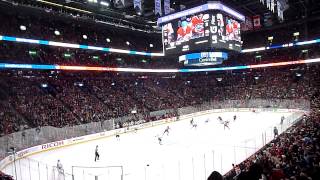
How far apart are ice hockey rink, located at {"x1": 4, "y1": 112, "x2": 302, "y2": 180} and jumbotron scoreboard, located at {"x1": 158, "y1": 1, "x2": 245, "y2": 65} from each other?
839 cm

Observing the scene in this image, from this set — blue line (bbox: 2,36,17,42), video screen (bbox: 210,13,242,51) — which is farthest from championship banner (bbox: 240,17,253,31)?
blue line (bbox: 2,36,17,42)

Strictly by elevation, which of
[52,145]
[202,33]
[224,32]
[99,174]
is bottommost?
[52,145]

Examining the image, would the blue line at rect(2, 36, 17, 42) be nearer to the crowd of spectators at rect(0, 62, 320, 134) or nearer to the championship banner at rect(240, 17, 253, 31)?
the crowd of spectators at rect(0, 62, 320, 134)

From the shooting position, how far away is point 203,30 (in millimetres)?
27797

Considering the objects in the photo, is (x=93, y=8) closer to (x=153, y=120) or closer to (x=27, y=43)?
(x=27, y=43)

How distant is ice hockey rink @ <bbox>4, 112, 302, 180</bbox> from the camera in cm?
1492

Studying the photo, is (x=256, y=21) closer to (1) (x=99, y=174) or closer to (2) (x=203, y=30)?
(2) (x=203, y=30)

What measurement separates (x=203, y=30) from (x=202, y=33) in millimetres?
305

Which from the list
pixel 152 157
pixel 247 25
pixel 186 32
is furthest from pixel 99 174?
pixel 247 25

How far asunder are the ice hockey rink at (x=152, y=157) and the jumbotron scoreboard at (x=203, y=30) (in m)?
8.39

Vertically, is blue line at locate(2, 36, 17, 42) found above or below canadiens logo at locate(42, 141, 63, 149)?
above

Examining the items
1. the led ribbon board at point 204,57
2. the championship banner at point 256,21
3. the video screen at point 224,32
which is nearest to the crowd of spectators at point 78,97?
the led ribbon board at point 204,57

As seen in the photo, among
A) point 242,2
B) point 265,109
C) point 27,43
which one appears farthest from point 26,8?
point 265,109

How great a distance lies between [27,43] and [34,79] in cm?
433
